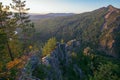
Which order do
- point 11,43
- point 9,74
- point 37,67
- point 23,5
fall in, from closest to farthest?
point 9,74, point 37,67, point 11,43, point 23,5

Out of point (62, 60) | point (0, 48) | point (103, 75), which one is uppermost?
point (0, 48)

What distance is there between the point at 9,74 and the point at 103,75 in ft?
92.1

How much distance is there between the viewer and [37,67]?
41.9 metres

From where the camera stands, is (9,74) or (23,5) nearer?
(9,74)

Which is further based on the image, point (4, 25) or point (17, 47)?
point (17, 47)

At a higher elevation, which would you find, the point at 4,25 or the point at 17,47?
the point at 4,25

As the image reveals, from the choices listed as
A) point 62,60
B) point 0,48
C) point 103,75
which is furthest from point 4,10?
point 62,60

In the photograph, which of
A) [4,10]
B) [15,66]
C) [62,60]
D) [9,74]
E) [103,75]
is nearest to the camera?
[9,74]

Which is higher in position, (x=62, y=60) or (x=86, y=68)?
(x=62, y=60)

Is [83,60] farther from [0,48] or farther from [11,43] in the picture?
[0,48]

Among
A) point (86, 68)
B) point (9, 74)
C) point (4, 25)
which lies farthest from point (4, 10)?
point (86, 68)

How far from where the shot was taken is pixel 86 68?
11931cm

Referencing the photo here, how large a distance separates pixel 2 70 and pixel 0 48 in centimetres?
637

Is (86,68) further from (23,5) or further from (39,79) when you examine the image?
(39,79)
